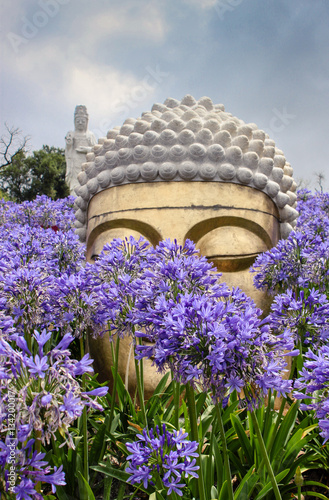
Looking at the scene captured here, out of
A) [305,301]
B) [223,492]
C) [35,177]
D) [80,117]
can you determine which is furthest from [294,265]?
[35,177]

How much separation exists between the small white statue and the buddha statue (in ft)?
39.9

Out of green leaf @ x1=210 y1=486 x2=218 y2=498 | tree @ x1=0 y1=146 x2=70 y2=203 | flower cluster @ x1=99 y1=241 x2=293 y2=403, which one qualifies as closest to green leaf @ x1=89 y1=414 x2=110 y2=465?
green leaf @ x1=210 y1=486 x2=218 y2=498

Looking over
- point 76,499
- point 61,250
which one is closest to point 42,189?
point 61,250

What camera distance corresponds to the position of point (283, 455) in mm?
2309

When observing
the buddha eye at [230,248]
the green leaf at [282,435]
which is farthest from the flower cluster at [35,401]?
the buddha eye at [230,248]

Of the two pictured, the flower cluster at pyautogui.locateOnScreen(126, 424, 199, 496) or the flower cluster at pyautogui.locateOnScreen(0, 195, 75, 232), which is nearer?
the flower cluster at pyautogui.locateOnScreen(126, 424, 199, 496)

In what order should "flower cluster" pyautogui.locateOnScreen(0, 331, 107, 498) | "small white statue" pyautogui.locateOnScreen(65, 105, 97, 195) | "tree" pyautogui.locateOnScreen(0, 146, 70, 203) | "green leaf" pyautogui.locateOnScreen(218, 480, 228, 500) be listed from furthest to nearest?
"tree" pyautogui.locateOnScreen(0, 146, 70, 203) < "small white statue" pyautogui.locateOnScreen(65, 105, 97, 195) < "green leaf" pyautogui.locateOnScreen(218, 480, 228, 500) < "flower cluster" pyautogui.locateOnScreen(0, 331, 107, 498)

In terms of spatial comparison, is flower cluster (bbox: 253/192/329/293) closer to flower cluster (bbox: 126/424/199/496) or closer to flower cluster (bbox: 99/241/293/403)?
flower cluster (bbox: 99/241/293/403)

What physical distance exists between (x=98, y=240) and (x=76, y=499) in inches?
84.8

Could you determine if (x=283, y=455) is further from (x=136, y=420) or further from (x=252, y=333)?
(x=252, y=333)

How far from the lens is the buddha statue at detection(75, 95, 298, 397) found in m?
3.46

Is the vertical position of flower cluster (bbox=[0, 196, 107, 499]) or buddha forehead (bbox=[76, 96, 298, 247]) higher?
buddha forehead (bbox=[76, 96, 298, 247])

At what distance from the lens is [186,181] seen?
3.72 m

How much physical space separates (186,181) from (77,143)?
1351 centimetres
